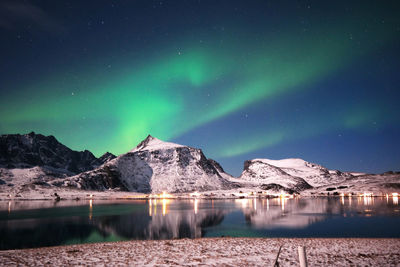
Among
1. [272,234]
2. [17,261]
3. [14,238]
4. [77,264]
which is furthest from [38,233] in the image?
[272,234]

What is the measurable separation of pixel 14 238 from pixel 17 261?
90.9 feet

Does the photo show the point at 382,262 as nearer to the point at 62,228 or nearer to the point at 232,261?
the point at 232,261

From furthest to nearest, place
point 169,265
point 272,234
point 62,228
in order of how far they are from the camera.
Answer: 1. point 62,228
2. point 272,234
3. point 169,265

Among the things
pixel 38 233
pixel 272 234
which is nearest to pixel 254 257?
pixel 272 234

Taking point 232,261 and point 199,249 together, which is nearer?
point 232,261

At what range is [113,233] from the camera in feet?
165

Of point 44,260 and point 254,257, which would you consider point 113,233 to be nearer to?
point 44,260

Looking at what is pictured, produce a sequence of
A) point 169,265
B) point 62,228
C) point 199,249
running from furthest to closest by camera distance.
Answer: point 62,228
point 199,249
point 169,265

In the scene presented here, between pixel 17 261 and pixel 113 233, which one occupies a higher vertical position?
pixel 17 261

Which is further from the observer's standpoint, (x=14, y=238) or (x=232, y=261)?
(x=14, y=238)

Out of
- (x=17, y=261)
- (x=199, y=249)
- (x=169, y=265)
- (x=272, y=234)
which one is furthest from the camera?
(x=272, y=234)

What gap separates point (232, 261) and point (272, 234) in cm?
2448

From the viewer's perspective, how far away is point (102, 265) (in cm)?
2022

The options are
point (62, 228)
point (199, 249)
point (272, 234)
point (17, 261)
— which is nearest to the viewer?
point (17, 261)
